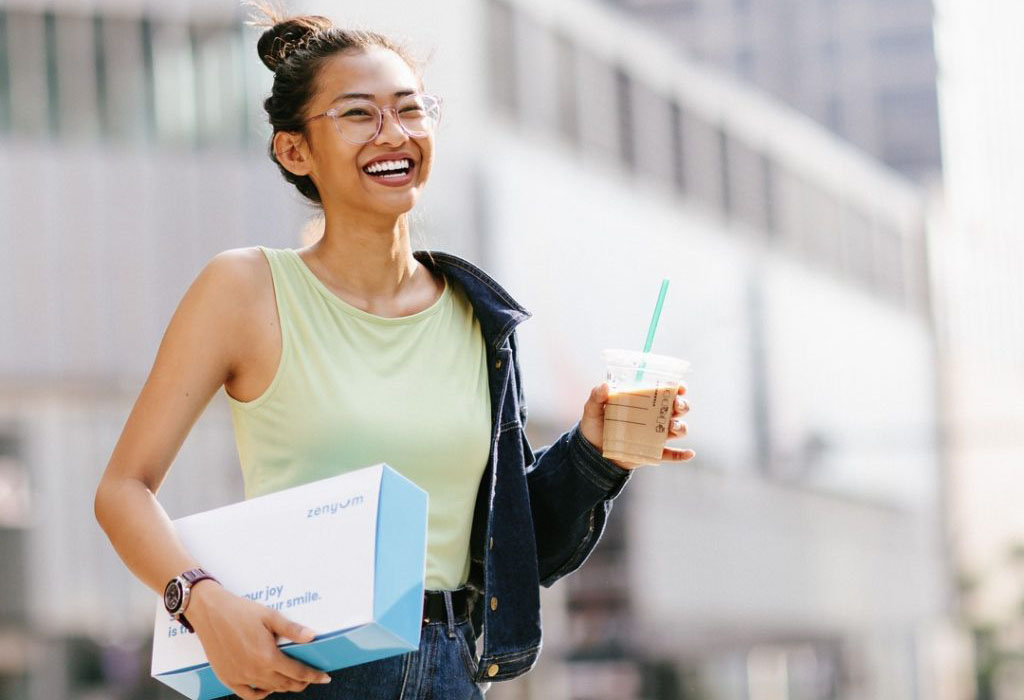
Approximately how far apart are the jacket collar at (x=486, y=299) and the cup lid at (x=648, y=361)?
139 mm

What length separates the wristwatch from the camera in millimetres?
2129

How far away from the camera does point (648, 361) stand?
8.30 feet

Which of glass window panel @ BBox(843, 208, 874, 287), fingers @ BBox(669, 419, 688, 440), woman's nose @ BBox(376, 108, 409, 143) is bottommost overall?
fingers @ BBox(669, 419, 688, 440)

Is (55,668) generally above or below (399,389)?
below

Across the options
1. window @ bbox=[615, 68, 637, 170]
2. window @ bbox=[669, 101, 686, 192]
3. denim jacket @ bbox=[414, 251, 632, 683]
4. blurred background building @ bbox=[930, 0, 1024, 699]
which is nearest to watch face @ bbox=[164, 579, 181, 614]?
denim jacket @ bbox=[414, 251, 632, 683]

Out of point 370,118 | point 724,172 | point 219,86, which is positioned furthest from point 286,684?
point 724,172

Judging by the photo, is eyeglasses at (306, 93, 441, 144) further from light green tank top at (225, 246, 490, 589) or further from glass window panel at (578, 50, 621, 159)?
glass window panel at (578, 50, 621, 159)

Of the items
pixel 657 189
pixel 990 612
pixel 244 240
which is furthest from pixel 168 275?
pixel 990 612

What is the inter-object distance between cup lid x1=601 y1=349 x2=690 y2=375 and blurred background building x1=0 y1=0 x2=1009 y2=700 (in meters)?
0.40

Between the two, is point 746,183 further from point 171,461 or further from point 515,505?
point 171,461

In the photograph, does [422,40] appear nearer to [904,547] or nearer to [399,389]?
[399,389]

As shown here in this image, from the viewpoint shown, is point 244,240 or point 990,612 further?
point 990,612

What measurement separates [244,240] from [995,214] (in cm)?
3920

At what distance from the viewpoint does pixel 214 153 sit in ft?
68.2
